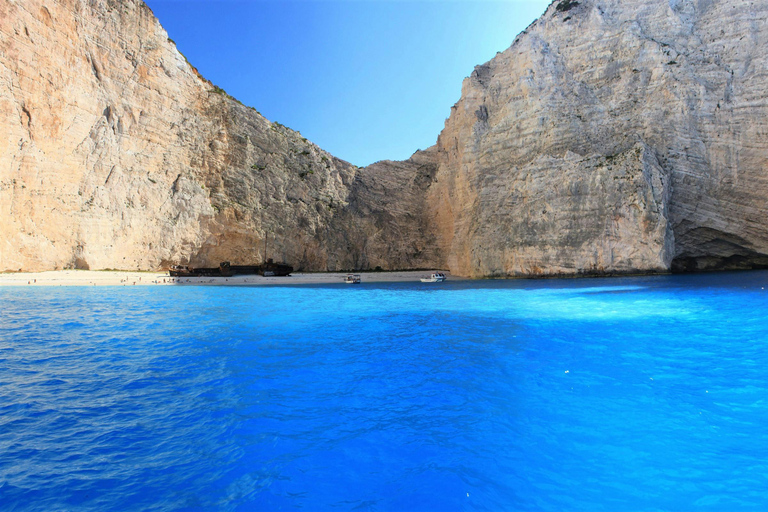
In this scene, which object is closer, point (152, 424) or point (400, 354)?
point (152, 424)

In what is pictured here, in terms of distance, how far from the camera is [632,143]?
31.4m

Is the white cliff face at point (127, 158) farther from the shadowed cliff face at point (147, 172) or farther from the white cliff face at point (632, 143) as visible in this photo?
the white cliff face at point (632, 143)

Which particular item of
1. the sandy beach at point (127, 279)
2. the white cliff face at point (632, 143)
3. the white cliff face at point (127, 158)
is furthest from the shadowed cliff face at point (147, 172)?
the white cliff face at point (632, 143)

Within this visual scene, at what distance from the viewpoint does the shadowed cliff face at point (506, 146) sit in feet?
97.2

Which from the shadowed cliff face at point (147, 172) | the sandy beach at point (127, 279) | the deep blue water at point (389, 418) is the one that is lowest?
the deep blue water at point (389, 418)

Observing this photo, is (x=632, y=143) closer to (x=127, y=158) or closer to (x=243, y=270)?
(x=243, y=270)

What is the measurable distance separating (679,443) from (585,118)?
118ft

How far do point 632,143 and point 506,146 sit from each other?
11045 millimetres

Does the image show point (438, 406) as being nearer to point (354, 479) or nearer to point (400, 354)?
point (354, 479)

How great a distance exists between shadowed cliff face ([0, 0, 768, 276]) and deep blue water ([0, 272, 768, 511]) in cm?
2163

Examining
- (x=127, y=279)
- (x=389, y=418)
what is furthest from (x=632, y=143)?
(x=127, y=279)

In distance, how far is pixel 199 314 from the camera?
1652 cm

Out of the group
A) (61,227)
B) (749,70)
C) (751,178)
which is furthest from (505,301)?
(61,227)

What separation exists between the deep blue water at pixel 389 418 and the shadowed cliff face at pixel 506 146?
852 inches
